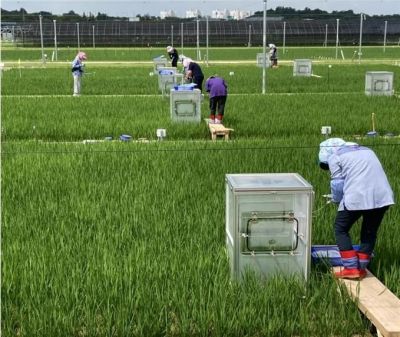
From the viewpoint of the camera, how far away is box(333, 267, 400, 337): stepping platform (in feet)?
10.9

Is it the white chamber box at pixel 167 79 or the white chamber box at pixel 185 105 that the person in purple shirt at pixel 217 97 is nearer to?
the white chamber box at pixel 185 105

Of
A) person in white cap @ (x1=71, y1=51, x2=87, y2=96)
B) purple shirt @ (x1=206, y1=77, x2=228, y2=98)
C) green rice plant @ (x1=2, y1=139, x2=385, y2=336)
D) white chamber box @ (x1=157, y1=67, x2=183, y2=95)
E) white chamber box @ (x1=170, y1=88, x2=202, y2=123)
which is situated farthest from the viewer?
person in white cap @ (x1=71, y1=51, x2=87, y2=96)

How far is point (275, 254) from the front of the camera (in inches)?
160

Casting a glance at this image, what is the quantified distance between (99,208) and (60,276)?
1.73 meters

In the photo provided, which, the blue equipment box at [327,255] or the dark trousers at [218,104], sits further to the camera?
the dark trousers at [218,104]

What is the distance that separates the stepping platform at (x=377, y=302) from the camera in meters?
3.32

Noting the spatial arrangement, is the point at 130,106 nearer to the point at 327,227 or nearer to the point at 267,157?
the point at 267,157

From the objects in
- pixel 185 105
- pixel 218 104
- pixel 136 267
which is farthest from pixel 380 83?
pixel 136 267

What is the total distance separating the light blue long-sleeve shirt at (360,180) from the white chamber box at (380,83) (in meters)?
12.3

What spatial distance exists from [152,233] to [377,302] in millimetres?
1932

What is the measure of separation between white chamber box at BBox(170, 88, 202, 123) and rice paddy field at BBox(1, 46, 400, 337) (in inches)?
9.0

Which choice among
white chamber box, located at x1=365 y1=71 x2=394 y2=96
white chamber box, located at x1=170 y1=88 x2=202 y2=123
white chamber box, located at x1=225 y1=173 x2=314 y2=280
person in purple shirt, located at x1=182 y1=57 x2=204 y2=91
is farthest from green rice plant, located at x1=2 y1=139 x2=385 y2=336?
white chamber box, located at x1=365 y1=71 x2=394 y2=96


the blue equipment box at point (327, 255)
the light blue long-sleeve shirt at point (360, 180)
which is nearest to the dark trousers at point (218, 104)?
the blue equipment box at point (327, 255)

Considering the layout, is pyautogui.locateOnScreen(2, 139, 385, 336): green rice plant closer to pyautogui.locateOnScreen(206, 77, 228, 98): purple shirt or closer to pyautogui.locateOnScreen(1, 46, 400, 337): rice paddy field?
pyautogui.locateOnScreen(1, 46, 400, 337): rice paddy field
